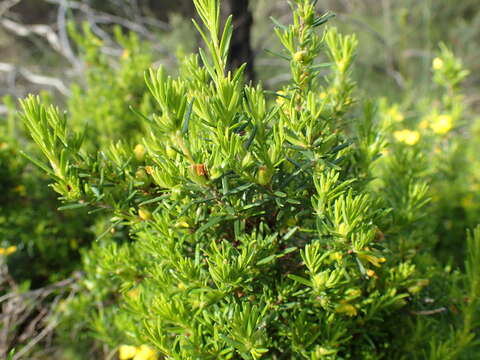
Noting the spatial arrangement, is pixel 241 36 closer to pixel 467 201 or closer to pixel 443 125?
pixel 443 125

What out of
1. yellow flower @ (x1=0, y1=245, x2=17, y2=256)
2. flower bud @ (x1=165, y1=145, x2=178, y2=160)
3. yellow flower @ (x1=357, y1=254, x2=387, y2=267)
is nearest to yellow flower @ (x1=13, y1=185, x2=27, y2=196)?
yellow flower @ (x1=0, y1=245, x2=17, y2=256)

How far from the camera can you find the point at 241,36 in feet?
6.75

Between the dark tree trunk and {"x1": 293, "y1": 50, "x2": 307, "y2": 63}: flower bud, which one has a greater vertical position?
the dark tree trunk

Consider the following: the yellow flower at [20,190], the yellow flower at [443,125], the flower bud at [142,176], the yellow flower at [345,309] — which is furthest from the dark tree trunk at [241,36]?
the yellow flower at [345,309]

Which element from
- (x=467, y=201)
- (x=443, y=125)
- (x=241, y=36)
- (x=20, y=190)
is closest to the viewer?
(x=20, y=190)

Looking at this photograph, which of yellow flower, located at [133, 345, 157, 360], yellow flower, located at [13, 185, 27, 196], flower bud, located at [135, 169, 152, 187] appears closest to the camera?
flower bud, located at [135, 169, 152, 187]

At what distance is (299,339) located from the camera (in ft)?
2.18

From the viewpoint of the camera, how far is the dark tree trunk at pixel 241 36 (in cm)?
196

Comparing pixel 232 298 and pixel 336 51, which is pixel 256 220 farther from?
pixel 336 51

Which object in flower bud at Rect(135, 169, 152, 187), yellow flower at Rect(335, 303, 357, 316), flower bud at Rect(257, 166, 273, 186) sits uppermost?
flower bud at Rect(135, 169, 152, 187)

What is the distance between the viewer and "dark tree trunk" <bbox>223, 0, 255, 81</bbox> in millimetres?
1961

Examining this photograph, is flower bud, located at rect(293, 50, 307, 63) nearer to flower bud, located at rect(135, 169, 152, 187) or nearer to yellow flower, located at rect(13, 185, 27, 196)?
flower bud, located at rect(135, 169, 152, 187)

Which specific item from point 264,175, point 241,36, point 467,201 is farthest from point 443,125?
point 264,175

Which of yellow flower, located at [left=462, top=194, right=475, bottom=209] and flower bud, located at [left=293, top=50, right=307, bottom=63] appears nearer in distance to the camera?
flower bud, located at [left=293, top=50, right=307, bottom=63]
